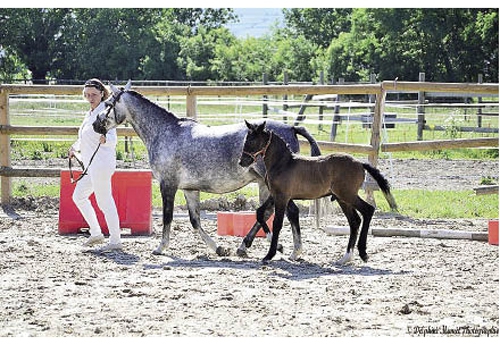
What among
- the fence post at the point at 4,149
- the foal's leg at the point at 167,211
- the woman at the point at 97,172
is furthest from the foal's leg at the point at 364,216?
the fence post at the point at 4,149

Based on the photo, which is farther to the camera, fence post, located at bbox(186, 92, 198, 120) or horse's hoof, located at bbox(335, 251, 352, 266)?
fence post, located at bbox(186, 92, 198, 120)

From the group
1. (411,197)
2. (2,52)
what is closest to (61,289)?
(411,197)

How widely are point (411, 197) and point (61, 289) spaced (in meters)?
7.07

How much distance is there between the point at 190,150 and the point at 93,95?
121cm

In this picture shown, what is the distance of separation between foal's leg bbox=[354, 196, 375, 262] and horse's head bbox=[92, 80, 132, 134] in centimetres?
270

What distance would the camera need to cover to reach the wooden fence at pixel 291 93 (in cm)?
1245

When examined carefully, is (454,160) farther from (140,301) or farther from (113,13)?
(113,13)

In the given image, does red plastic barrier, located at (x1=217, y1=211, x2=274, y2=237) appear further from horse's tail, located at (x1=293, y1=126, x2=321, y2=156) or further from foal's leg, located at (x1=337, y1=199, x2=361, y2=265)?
foal's leg, located at (x1=337, y1=199, x2=361, y2=265)

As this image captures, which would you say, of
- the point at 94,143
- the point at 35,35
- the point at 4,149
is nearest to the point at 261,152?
the point at 94,143

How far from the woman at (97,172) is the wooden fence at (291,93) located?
2802 mm

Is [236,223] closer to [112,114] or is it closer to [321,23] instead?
[112,114]

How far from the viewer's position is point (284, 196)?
337 inches

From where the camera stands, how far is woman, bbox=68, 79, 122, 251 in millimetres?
9508

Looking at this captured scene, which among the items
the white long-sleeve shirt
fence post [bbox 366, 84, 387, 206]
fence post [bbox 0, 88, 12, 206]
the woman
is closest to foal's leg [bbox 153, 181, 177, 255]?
the woman
